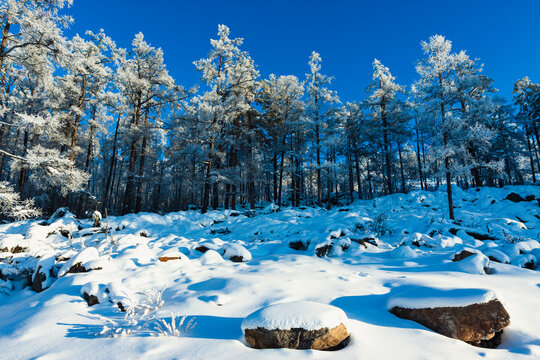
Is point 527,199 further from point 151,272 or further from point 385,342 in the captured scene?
point 151,272

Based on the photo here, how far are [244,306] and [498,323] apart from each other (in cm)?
252

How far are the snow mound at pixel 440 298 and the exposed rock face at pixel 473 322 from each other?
0.04m

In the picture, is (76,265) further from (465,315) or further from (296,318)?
(465,315)

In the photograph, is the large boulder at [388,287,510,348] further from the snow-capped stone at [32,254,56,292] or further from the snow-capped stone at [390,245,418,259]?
the snow-capped stone at [32,254,56,292]

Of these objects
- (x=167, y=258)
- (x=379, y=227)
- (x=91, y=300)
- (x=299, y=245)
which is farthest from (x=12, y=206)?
(x=379, y=227)

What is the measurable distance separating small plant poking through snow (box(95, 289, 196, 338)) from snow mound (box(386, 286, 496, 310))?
2.20m

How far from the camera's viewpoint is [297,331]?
191cm

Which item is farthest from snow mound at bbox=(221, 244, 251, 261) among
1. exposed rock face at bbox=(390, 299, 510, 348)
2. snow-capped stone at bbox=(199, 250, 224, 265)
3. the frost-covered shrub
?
the frost-covered shrub

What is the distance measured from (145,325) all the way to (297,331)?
149cm

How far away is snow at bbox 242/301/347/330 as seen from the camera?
1.92m

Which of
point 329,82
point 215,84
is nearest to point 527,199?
point 329,82

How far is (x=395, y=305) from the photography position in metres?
2.51

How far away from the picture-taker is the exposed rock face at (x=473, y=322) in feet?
6.98

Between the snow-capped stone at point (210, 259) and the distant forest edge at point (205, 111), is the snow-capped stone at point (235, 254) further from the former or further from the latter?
the distant forest edge at point (205, 111)
